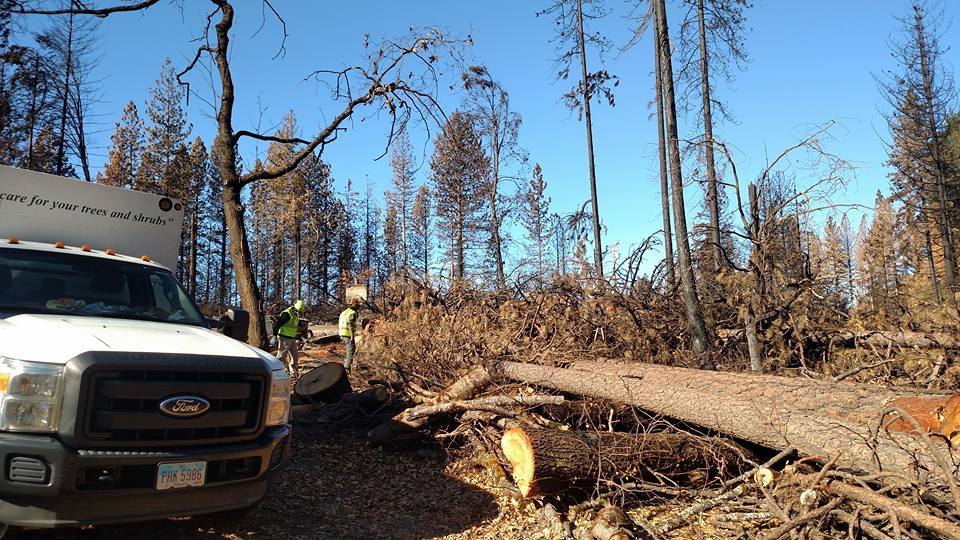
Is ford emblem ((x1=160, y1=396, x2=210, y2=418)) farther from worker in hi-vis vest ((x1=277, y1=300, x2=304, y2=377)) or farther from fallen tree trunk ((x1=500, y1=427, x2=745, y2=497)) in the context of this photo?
worker in hi-vis vest ((x1=277, y1=300, x2=304, y2=377))

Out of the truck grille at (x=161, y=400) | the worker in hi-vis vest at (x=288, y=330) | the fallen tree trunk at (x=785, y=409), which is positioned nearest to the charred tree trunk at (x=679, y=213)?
the fallen tree trunk at (x=785, y=409)

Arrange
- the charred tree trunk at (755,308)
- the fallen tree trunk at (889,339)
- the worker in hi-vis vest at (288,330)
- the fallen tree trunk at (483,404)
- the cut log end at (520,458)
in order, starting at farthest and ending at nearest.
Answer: the worker in hi-vis vest at (288,330) → the charred tree trunk at (755,308) → the fallen tree trunk at (889,339) → the fallen tree trunk at (483,404) → the cut log end at (520,458)

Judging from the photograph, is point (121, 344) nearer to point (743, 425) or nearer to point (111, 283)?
point (111, 283)

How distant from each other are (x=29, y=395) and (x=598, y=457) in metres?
4.39

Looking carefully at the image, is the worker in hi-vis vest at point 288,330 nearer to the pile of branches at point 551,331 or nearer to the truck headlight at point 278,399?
the pile of branches at point 551,331

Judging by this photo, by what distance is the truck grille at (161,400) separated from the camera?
137 inches

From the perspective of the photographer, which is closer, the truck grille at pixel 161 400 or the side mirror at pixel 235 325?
the truck grille at pixel 161 400

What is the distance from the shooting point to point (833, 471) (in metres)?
4.48

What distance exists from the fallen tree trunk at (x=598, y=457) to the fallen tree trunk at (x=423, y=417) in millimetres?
1965

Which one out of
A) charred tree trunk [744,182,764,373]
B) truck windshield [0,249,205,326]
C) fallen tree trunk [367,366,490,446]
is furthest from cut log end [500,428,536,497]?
charred tree trunk [744,182,764,373]

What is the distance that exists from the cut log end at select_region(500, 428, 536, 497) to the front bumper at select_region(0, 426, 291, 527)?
7.98 ft

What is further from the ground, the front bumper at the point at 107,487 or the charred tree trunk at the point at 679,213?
the charred tree trunk at the point at 679,213

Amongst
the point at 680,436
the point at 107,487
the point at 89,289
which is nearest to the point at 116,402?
the point at 107,487

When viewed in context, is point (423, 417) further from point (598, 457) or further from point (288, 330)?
point (288, 330)
